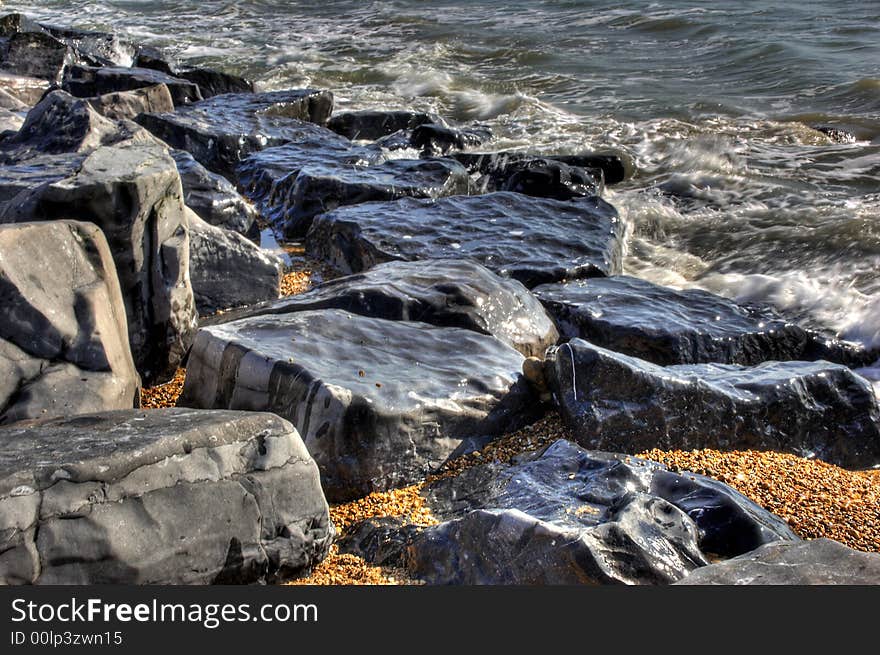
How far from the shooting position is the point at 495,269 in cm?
509

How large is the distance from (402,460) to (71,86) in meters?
6.56

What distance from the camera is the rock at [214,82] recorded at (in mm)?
9938

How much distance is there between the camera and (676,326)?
4.52 metres

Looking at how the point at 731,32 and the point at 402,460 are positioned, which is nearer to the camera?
the point at 402,460

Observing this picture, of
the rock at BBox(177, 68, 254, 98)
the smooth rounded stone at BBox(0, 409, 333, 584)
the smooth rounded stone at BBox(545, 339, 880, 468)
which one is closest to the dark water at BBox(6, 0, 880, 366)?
the rock at BBox(177, 68, 254, 98)

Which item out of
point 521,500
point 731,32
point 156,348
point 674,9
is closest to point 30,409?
point 156,348

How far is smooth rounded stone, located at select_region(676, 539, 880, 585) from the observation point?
2.21 m

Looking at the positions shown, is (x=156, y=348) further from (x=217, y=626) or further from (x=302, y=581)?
(x=217, y=626)

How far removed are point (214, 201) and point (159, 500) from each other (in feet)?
11.4

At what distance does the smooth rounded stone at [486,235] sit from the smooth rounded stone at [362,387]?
1406 mm

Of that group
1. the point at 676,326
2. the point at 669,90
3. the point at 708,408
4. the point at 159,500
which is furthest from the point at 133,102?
the point at 669,90

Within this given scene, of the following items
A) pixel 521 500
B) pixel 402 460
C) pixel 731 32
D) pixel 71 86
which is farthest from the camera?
pixel 731 32

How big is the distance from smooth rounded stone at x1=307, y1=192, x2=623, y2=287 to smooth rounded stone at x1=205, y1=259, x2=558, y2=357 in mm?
695

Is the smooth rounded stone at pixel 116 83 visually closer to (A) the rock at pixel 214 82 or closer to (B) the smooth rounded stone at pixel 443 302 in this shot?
(A) the rock at pixel 214 82
